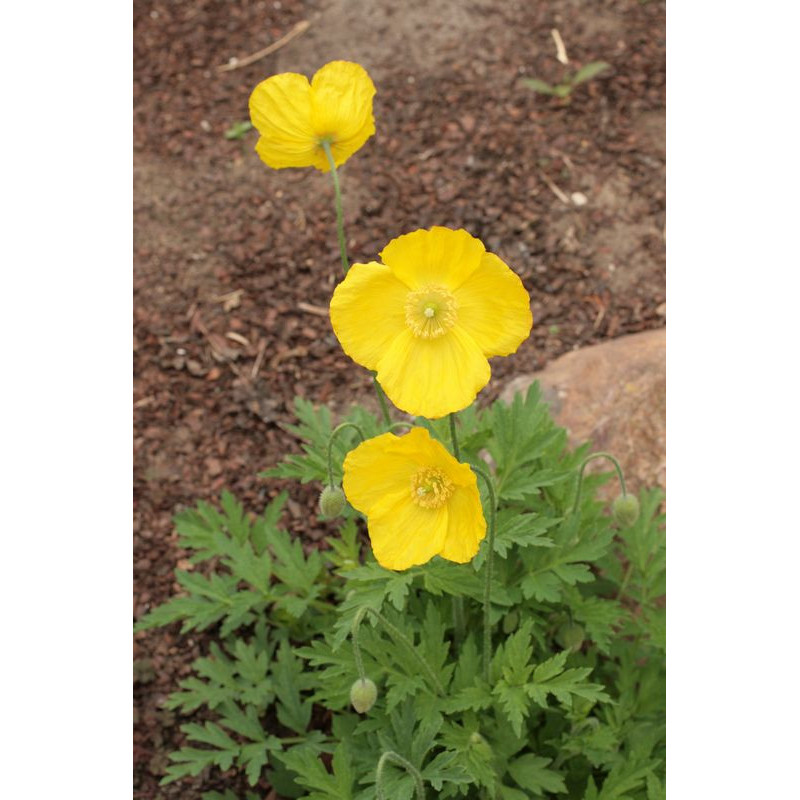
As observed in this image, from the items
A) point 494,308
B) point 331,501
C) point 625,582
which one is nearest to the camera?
point 494,308

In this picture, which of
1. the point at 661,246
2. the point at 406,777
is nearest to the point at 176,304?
the point at 661,246

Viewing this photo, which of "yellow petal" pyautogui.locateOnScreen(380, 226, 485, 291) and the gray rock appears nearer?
"yellow petal" pyautogui.locateOnScreen(380, 226, 485, 291)

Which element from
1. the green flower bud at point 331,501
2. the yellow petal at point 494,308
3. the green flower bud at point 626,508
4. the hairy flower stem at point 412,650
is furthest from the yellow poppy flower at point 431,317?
the green flower bud at point 626,508

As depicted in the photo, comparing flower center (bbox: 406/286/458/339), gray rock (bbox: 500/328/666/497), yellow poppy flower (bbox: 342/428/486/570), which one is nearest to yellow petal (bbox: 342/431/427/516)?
yellow poppy flower (bbox: 342/428/486/570)

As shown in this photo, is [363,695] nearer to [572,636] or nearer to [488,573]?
[488,573]

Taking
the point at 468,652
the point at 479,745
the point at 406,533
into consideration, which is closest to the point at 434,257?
the point at 406,533

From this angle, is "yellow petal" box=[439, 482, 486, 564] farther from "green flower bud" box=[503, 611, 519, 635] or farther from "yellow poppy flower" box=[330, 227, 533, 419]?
"green flower bud" box=[503, 611, 519, 635]

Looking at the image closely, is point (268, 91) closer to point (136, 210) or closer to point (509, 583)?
point (509, 583)
